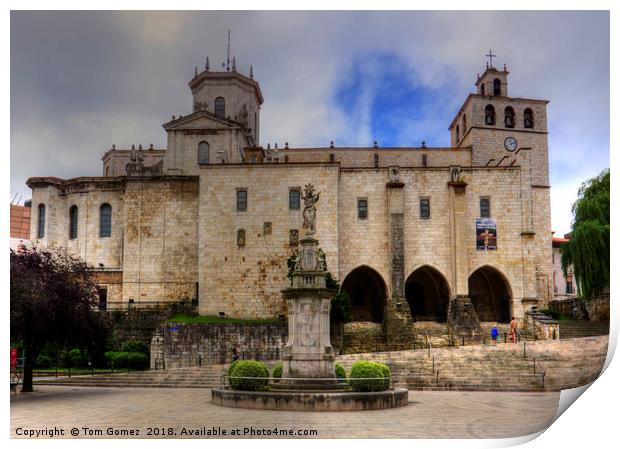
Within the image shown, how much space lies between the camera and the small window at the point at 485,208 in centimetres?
4131

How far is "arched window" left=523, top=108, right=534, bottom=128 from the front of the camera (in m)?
50.6

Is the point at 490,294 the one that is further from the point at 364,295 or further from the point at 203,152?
the point at 203,152

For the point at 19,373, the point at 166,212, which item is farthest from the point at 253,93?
the point at 19,373

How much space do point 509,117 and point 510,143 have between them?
211cm

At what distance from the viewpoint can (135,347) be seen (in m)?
37.6

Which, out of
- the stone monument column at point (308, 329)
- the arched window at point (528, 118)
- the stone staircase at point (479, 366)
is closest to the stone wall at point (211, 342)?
the stone staircase at point (479, 366)

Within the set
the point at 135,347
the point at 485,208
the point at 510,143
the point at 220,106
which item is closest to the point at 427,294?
the point at 485,208

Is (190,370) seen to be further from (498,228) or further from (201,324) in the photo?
(498,228)

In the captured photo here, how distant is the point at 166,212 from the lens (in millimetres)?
43188

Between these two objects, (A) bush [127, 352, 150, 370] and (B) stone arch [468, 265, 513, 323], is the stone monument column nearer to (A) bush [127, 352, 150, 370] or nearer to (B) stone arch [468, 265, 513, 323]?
(A) bush [127, 352, 150, 370]

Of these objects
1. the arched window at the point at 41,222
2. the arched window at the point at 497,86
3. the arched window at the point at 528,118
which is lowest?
the arched window at the point at 41,222

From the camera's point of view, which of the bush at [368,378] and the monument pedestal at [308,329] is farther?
the monument pedestal at [308,329]

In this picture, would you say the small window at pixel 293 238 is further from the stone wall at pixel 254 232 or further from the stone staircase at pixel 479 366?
the stone staircase at pixel 479 366

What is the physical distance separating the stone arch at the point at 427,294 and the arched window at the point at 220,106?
16.2 meters
